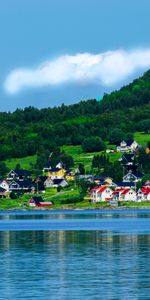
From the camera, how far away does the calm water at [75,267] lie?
138 ft

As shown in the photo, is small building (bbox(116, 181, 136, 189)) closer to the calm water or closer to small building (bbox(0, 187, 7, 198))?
small building (bbox(0, 187, 7, 198))

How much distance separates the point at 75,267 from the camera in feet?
170

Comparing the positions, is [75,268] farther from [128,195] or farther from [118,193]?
[118,193]

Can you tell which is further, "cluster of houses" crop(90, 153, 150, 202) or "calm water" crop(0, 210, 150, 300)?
"cluster of houses" crop(90, 153, 150, 202)

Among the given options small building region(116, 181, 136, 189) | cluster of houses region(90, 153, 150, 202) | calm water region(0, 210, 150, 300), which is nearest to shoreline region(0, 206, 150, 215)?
cluster of houses region(90, 153, 150, 202)

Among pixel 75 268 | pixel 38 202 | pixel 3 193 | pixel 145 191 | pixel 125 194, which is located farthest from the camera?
pixel 3 193

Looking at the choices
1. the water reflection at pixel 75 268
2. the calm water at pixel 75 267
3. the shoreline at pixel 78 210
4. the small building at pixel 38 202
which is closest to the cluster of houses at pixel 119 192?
the shoreline at pixel 78 210

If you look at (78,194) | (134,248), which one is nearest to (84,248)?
(134,248)

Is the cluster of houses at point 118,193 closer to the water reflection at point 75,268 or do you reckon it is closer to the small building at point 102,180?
the small building at point 102,180

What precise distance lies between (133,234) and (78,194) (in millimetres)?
96789

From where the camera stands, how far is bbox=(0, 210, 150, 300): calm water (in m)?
→ 42.2

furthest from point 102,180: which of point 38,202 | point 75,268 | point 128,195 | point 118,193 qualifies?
point 75,268

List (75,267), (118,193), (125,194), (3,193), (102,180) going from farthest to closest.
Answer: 1. (3,193)
2. (102,180)
3. (118,193)
4. (125,194)
5. (75,267)

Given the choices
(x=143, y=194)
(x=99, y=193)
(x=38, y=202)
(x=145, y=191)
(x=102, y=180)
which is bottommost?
(x=38, y=202)
